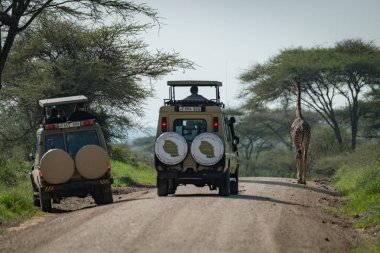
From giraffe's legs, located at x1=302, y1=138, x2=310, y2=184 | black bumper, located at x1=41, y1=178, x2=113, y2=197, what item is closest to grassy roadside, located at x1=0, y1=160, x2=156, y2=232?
black bumper, located at x1=41, y1=178, x2=113, y2=197

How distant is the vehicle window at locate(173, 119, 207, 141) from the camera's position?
2038cm

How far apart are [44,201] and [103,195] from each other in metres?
1.34

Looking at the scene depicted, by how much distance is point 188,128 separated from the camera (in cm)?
2048

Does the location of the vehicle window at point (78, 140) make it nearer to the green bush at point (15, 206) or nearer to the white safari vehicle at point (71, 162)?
the white safari vehicle at point (71, 162)

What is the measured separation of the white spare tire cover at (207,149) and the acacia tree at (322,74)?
29260 millimetres

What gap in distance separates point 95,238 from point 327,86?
38412 millimetres

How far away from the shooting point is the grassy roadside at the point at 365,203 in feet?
50.6

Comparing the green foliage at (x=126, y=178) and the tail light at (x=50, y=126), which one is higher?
the tail light at (x=50, y=126)

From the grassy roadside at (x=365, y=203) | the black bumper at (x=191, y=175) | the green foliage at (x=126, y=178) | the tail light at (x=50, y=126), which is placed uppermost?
the tail light at (x=50, y=126)

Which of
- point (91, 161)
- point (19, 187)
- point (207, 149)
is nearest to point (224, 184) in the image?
point (207, 149)

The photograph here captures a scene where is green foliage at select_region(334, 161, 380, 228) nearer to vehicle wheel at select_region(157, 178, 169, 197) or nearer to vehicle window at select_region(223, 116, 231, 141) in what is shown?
vehicle window at select_region(223, 116, 231, 141)

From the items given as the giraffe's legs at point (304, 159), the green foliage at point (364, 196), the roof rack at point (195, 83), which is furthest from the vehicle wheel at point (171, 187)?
the giraffe's legs at point (304, 159)

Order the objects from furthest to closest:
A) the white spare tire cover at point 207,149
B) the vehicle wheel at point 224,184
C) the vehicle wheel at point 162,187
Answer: the vehicle wheel at point 162,187, the vehicle wheel at point 224,184, the white spare tire cover at point 207,149

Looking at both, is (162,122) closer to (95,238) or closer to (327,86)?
(95,238)
